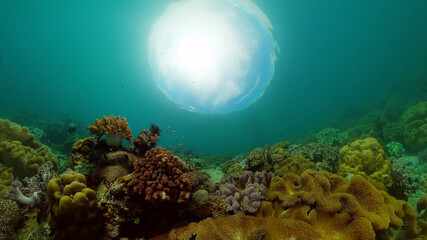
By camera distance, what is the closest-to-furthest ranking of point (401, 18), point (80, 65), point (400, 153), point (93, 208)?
point (93, 208) < point (400, 153) < point (401, 18) < point (80, 65)

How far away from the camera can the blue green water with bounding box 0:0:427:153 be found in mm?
40125

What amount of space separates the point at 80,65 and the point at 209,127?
251ft

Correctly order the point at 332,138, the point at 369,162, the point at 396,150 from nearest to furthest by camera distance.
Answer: the point at 369,162, the point at 396,150, the point at 332,138

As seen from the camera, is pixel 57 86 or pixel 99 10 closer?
pixel 99 10

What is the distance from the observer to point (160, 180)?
376 centimetres

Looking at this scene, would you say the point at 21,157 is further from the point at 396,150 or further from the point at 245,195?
the point at 396,150

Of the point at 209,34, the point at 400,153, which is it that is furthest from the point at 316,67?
the point at 400,153

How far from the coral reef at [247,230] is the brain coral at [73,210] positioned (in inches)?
61.8

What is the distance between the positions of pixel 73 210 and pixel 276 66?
5504 cm

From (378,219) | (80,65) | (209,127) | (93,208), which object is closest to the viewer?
(378,219)

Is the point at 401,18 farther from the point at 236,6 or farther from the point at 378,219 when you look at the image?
the point at 378,219

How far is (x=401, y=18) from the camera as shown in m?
46.0

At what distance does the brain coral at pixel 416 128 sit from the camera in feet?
31.2

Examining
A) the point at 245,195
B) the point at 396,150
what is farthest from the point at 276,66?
the point at 245,195
